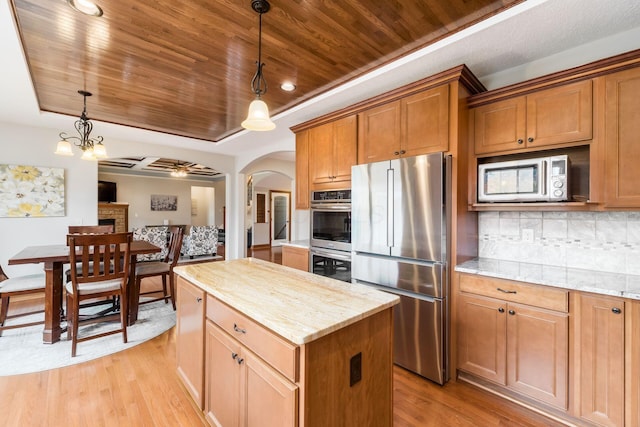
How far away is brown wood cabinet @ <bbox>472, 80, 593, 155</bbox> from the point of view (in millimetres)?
1901

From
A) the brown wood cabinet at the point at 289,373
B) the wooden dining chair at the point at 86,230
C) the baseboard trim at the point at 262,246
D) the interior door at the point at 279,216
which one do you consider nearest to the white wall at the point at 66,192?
the wooden dining chair at the point at 86,230

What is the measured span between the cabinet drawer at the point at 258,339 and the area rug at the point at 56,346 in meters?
1.88

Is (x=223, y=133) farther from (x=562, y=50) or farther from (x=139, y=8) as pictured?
(x=562, y=50)

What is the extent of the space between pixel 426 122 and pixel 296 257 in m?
2.20

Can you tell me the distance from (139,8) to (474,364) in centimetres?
337

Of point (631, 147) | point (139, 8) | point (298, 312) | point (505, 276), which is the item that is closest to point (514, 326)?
point (505, 276)

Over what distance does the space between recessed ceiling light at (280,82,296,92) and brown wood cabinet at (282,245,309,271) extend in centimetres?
183

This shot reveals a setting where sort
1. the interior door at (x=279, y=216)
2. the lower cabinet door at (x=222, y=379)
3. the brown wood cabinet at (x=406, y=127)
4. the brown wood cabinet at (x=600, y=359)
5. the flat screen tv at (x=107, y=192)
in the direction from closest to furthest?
the lower cabinet door at (x=222, y=379) → the brown wood cabinet at (x=600, y=359) → the brown wood cabinet at (x=406, y=127) → the flat screen tv at (x=107, y=192) → the interior door at (x=279, y=216)

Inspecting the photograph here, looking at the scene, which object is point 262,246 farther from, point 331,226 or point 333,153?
point 333,153

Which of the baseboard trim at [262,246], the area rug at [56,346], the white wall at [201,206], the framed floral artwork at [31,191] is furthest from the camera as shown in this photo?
the white wall at [201,206]

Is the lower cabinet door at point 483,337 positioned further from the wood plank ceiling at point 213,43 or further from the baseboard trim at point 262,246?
the baseboard trim at point 262,246

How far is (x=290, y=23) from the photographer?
195 centimetres

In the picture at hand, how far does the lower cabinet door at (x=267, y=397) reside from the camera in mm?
1048

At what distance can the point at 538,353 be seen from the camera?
185 centimetres
